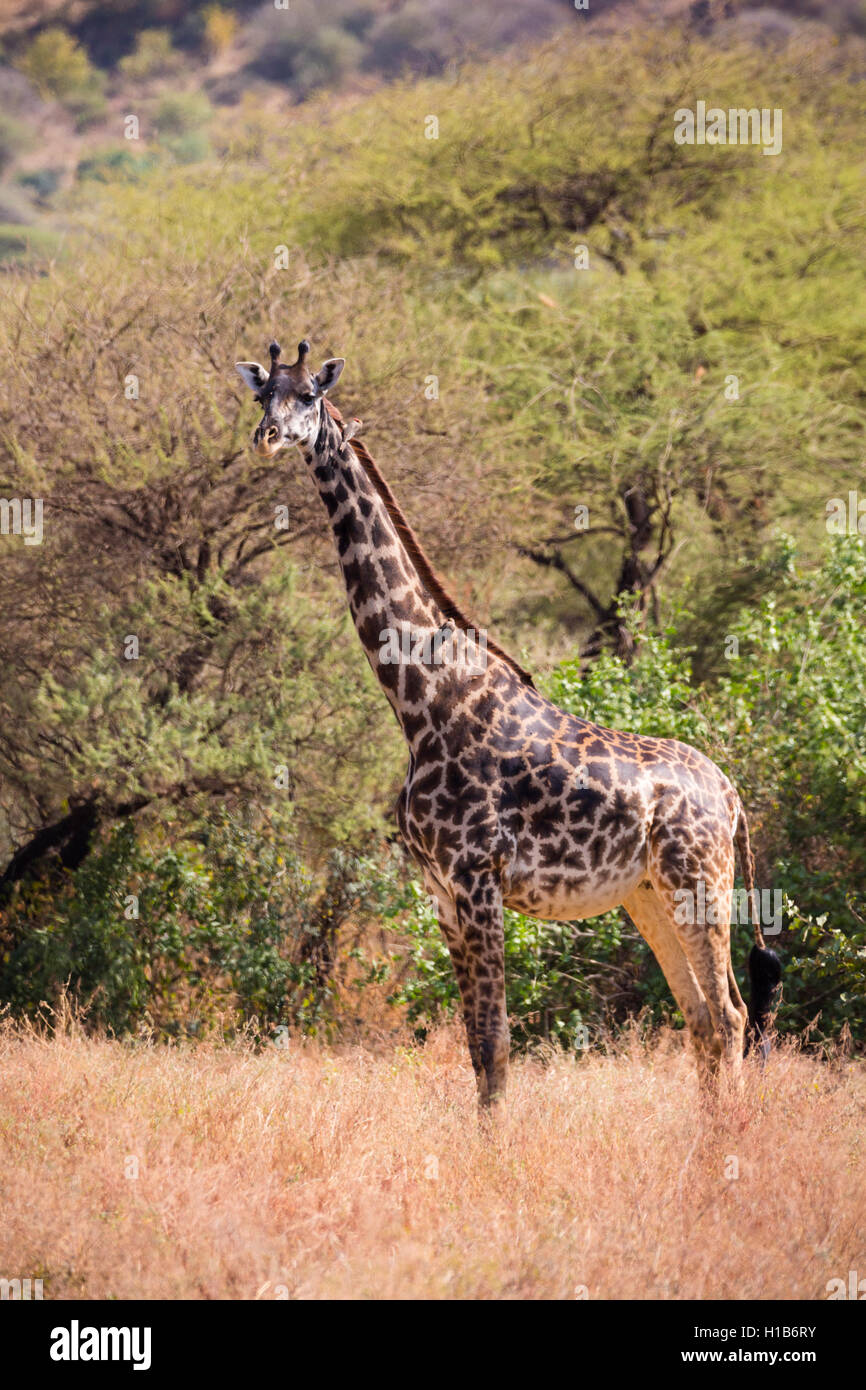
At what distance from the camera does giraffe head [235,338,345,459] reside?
6047 mm

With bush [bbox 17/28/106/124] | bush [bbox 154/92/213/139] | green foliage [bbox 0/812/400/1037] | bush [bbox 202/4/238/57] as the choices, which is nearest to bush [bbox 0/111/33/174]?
bush [bbox 17/28/106/124]

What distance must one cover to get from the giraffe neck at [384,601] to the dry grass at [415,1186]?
6.70 feet

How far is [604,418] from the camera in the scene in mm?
16844

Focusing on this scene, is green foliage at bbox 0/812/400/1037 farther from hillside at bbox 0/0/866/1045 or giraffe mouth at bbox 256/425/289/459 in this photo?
giraffe mouth at bbox 256/425/289/459

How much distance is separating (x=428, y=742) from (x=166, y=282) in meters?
8.20

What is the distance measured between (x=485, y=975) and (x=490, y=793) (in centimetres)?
87

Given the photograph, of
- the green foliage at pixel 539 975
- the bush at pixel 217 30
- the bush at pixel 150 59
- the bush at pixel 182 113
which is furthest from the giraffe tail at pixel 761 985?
the bush at pixel 150 59

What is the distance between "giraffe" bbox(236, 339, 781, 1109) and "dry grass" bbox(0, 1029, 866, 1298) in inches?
19.3

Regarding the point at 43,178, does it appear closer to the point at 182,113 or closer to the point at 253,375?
the point at 182,113

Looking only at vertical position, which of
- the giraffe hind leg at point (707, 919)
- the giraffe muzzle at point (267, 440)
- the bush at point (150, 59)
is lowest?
the giraffe hind leg at point (707, 919)

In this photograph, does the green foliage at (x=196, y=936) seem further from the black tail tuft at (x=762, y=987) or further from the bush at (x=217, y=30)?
the bush at (x=217, y=30)

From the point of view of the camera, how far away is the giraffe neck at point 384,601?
6.48 m

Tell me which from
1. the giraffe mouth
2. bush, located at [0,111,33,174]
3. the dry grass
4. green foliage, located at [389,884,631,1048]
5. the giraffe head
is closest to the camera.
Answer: the dry grass
